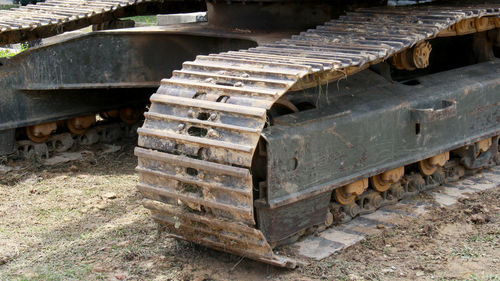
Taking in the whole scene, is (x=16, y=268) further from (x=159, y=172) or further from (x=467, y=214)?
(x=467, y=214)

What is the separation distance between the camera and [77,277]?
19.7 feet

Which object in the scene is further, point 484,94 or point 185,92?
point 484,94

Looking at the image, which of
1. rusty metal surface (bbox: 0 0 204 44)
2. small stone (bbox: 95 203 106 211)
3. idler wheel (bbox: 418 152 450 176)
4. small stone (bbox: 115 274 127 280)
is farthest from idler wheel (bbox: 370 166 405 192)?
rusty metal surface (bbox: 0 0 204 44)

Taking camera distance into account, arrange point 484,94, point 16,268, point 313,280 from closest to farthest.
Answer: point 313,280, point 16,268, point 484,94

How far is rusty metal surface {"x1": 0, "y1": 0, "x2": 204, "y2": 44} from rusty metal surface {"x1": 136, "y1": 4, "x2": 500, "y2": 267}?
3.38 metres

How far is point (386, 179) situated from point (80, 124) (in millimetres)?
4128

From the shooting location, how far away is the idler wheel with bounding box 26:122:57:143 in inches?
361

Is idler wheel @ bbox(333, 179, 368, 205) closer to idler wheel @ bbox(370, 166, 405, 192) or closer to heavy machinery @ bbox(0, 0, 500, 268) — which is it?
heavy machinery @ bbox(0, 0, 500, 268)

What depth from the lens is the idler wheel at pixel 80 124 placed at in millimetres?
9586

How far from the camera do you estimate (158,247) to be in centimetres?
653

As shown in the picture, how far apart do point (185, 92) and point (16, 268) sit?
1941 mm

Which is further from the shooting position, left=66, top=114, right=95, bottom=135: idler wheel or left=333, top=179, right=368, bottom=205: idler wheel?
left=66, top=114, right=95, bottom=135: idler wheel

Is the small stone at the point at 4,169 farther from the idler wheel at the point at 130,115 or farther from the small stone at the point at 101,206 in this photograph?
the idler wheel at the point at 130,115

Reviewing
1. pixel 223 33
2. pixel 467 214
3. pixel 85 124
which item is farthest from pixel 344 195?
pixel 85 124
